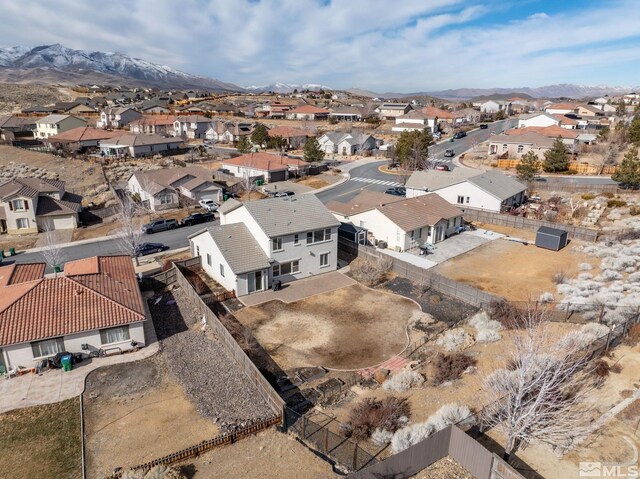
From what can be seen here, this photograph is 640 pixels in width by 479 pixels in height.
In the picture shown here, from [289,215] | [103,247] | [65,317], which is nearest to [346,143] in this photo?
[289,215]

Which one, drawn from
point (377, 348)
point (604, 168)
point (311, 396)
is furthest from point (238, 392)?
point (604, 168)

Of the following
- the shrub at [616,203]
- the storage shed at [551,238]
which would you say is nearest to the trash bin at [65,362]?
the storage shed at [551,238]

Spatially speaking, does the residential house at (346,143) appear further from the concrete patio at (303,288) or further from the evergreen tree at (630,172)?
A: the concrete patio at (303,288)

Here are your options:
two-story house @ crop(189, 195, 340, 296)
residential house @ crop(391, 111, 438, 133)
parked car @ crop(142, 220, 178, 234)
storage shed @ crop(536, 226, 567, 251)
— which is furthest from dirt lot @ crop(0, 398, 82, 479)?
residential house @ crop(391, 111, 438, 133)

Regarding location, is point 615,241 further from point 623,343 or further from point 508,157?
point 508,157

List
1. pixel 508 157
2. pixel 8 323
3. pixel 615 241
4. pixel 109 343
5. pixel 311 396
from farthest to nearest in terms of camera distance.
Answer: pixel 508 157 < pixel 615 241 < pixel 109 343 < pixel 8 323 < pixel 311 396

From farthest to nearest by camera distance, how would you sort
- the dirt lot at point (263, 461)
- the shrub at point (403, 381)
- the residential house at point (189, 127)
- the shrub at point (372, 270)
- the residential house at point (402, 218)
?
the residential house at point (189, 127) < the residential house at point (402, 218) < the shrub at point (372, 270) < the shrub at point (403, 381) < the dirt lot at point (263, 461)

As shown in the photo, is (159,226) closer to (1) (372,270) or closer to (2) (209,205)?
(2) (209,205)
